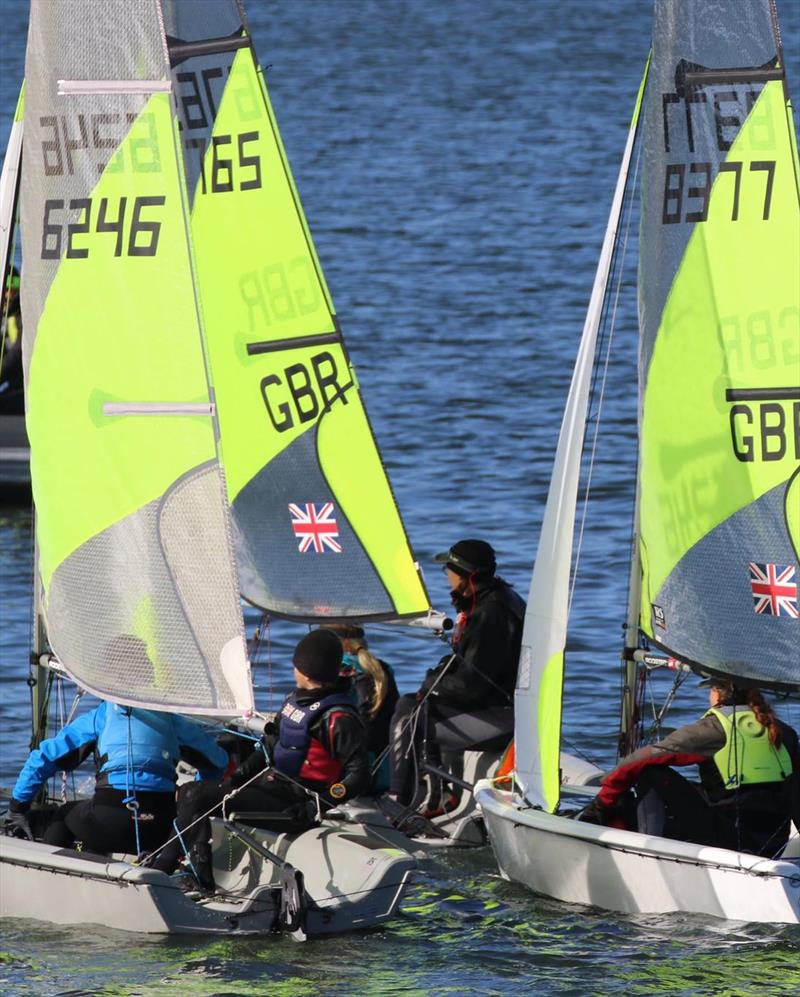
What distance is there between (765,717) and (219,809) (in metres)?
2.08

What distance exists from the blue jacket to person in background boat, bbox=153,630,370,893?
1.02 ft

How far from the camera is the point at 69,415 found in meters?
8.43

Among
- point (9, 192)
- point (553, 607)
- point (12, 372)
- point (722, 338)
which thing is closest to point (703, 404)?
point (722, 338)

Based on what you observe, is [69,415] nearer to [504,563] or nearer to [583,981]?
[583,981]

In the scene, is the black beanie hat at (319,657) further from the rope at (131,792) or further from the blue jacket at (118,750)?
the rope at (131,792)

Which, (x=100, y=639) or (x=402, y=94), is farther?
(x=402, y=94)

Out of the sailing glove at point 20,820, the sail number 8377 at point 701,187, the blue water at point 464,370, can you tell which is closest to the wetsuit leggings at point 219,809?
the blue water at point 464,370

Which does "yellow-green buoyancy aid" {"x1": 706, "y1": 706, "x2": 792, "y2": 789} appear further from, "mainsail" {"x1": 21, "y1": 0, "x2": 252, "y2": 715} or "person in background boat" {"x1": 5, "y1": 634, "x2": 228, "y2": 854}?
"person in background boat" {"x1": 5, "y1": 634, "x2": 228, "y2": 854}

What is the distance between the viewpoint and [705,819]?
852cm

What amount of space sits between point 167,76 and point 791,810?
3583 mm

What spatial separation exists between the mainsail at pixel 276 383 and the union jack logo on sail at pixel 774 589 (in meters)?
1.90

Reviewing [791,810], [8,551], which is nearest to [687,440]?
[791,810]

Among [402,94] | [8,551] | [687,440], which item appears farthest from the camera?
[402,94]

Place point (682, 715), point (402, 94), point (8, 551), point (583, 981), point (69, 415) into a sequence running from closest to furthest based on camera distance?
1. point (583, 981)
2. point (69, 415)
3. point (682, 715)
4. point (8, 551)
5. point (402, 94)
